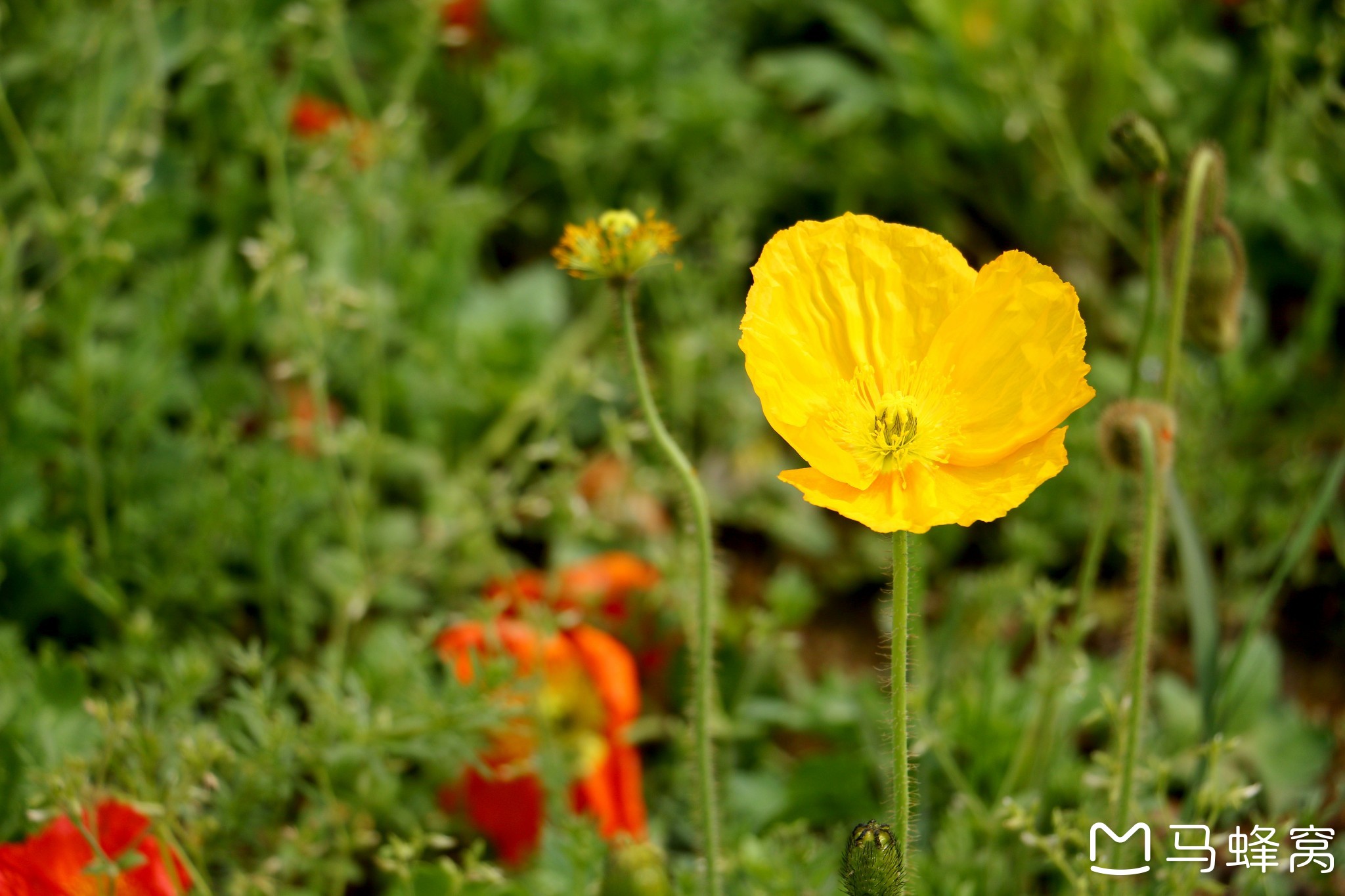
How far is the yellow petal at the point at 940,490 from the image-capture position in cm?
107

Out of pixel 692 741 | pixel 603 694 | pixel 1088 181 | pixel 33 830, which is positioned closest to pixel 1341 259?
pixel 1088 181

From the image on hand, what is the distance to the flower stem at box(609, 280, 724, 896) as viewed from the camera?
48.4 inches

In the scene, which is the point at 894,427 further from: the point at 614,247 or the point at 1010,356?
the point at 614,247

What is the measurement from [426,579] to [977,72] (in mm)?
1744

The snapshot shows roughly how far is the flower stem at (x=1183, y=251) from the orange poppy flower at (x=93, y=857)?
1.24m

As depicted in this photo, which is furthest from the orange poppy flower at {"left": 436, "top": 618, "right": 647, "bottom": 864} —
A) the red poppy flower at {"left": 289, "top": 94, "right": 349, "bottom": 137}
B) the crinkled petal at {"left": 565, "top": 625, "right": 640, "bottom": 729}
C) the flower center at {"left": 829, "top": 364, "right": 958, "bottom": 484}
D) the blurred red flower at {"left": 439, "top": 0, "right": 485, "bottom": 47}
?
the blurred red flower at {"left": 439, "top": 0, "right": 485, "bottom": 47}

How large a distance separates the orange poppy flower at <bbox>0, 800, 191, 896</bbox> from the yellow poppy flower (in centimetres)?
82

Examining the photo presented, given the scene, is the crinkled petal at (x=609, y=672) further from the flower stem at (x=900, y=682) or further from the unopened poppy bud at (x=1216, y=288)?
the unopened poppy bud at (x=1216, y=288)

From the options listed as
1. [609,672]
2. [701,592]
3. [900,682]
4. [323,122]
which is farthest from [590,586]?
[323,122]

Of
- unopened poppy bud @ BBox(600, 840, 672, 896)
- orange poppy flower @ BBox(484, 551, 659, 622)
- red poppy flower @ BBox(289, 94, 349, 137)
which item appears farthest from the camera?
red poppy flower @ BBox(289, 94, 349, 137)

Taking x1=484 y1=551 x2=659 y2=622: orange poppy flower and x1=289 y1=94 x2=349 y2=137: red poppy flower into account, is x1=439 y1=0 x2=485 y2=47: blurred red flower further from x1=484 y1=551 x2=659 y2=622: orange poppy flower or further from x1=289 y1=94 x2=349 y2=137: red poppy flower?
x1=484 y1=551 x2=659 y2=622: orange poppy flower

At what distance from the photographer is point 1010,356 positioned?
1237mm

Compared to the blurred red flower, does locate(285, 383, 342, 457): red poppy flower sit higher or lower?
lower

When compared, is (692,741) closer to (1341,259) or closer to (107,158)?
(107,158)
